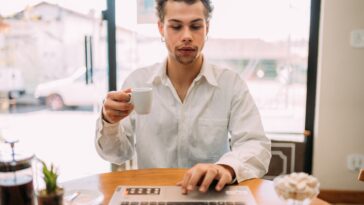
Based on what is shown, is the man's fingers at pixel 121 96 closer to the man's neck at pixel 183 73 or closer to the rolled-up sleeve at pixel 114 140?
the rolled-up sleeve at pixel 114 140

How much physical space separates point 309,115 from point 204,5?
1393 millimetres

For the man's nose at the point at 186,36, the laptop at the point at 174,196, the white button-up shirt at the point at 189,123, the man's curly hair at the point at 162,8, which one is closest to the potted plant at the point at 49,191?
the laptop at the point at 174,196

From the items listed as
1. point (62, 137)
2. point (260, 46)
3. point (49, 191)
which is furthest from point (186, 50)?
A: point (62, 137)

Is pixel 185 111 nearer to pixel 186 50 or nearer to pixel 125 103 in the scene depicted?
pixel 186 50

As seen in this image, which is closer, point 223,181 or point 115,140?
point 223,181

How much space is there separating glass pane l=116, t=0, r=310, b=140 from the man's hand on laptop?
156cm

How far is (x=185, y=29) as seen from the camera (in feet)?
5.00

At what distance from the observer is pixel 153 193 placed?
1.09 metres

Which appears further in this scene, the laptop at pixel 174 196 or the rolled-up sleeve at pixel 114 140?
the rolled-up sleeve at pixel 114 140

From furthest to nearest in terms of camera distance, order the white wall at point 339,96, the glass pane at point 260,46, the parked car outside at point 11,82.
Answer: the parked car outside at point 11,82 → the glass pane at point 260,46 → the white wall at point 339,96

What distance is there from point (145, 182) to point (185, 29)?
0.66 meters

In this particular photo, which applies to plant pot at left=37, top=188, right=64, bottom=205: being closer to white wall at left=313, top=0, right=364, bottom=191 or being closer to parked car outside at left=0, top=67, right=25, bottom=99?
white wall at left=313, top=0, right=364, bottom=191

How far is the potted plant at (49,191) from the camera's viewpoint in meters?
0.84

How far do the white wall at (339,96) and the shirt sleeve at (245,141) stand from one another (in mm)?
1067
